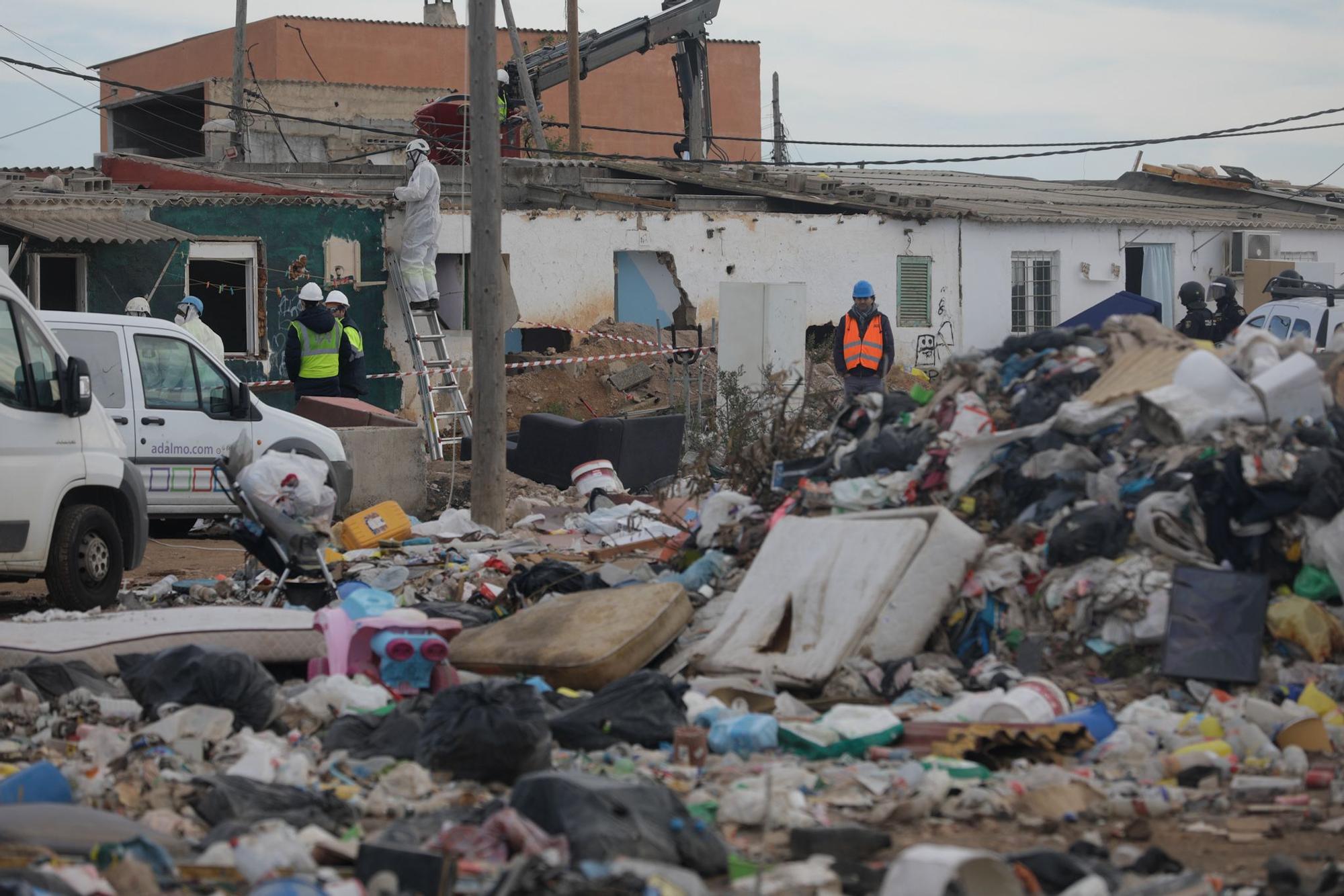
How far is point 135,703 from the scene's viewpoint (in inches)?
268

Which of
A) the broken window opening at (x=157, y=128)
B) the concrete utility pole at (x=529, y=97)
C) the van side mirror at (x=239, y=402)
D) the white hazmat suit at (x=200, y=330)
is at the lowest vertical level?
the van side mirror at (x=239, y=402)

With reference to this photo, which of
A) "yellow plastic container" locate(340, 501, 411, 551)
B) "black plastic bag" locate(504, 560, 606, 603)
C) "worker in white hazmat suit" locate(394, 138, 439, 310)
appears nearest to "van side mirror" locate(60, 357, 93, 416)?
"yellow plastic container" locate(340, 501, 411, 551)

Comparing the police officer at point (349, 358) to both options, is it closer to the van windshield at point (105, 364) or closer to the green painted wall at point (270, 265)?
the van windshield at point (105, 364)

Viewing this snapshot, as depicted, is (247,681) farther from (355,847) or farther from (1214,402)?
(1214,402)

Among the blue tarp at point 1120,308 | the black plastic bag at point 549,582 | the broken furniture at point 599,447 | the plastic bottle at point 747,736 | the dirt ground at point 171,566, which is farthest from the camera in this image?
the blue tarp at point 1120,308

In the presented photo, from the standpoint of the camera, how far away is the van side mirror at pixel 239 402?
12914mm

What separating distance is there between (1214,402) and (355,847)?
16.3 feet

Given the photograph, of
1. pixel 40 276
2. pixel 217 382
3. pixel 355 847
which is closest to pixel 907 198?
pixel 40 276

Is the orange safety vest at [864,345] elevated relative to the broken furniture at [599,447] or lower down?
elevated

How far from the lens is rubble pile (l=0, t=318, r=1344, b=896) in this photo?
4.80 meters

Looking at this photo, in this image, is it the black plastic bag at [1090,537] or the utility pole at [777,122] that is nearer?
the black plastic bag at [1090,537]

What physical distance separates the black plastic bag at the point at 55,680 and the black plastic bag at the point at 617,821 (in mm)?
2886

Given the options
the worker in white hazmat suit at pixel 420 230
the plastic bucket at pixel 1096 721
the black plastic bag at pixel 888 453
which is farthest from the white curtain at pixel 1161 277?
the plastic bucket at pixel 1096 721

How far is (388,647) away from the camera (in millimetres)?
7105
